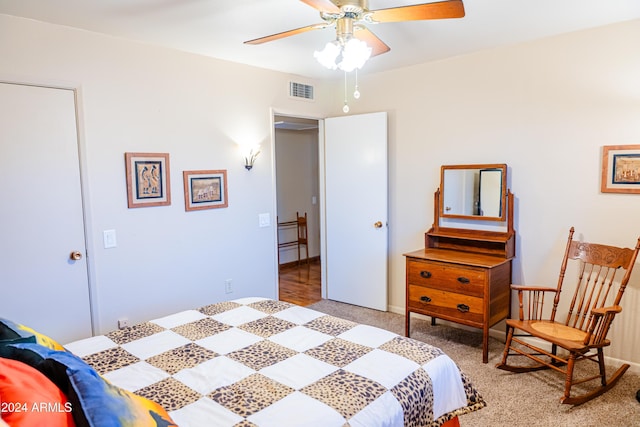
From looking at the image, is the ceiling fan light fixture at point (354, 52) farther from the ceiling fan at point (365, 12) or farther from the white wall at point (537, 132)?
the white wall at point (537, 132)

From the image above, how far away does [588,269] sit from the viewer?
2.98m

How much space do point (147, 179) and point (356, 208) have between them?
2049 millimetres

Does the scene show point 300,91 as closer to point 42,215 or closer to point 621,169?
point 42,215

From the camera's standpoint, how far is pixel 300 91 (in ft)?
13.6

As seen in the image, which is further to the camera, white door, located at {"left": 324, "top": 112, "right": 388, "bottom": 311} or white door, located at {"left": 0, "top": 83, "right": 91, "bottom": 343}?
white door, located at {"left": 324, "top": 112, "right": 388, "bottom": 311}

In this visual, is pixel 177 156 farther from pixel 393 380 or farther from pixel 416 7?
pixel 393 380

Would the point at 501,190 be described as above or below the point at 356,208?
above

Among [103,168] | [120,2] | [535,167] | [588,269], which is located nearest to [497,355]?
[588,269]

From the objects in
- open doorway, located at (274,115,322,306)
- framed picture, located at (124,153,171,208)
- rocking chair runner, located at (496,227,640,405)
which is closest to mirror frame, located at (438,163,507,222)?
rocking chair runner, located at (496,227,640,405)

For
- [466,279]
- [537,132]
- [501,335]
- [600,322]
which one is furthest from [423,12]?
[501,335]

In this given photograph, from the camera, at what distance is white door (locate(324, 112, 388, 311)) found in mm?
4043

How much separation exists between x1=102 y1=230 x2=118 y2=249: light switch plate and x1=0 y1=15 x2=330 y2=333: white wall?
0.03 meters

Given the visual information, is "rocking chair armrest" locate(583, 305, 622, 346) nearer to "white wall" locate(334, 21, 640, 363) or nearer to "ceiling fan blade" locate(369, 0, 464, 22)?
"white wall" locate(334, 21, 640, 363)

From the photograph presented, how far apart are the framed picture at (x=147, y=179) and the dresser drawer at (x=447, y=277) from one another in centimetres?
207
